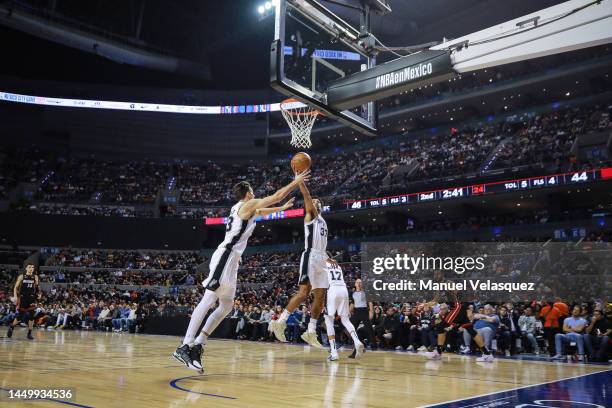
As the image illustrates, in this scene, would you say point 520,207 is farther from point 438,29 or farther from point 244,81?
point 244,81

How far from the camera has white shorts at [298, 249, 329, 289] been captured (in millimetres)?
7695

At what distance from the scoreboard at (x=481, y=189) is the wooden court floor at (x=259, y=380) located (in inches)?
625

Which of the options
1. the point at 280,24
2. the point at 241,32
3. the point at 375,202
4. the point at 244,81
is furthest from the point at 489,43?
the point at 244,81

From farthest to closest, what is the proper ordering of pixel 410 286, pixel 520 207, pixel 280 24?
1. pixel 520 207
2. pixel 410 286
3. pixel 280 24

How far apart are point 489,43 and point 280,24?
3153 millimetres

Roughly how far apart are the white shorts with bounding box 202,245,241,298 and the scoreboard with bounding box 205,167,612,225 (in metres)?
20.0

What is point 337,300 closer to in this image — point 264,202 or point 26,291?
→ point 264,202

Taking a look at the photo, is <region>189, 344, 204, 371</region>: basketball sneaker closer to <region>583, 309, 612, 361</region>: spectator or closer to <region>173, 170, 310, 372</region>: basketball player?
<region>173, 170, 310, 372</region>: basketball player

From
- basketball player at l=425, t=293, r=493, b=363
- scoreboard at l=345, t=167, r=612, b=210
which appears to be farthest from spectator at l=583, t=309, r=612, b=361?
scoreboard at l=345, t=167, r=612, b=210

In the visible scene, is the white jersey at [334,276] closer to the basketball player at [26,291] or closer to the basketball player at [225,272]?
the basketball player at [225,272]

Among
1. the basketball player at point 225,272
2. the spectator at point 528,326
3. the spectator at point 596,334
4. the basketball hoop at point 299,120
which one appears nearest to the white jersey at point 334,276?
the basketball player at point 225,272

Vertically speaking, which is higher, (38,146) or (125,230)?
(38,146)

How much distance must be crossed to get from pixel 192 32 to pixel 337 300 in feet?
106

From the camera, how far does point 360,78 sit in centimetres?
883
